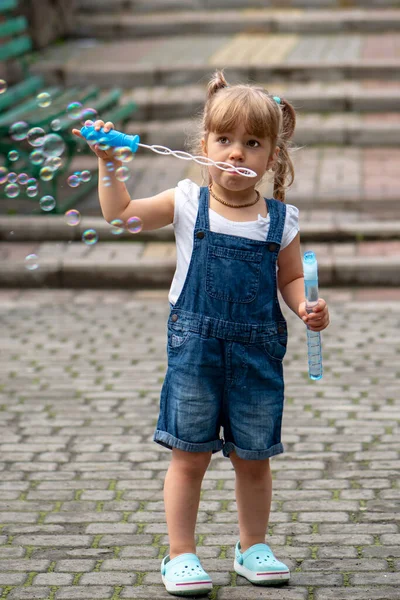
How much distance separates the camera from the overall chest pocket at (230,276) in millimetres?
3146

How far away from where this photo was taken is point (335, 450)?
14.9 feet

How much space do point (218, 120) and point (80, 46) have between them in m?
11.2

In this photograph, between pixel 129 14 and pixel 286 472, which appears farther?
pixel 129 14

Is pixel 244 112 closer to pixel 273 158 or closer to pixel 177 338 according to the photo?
pixel 273 158

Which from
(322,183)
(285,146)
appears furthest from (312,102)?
(285,146)

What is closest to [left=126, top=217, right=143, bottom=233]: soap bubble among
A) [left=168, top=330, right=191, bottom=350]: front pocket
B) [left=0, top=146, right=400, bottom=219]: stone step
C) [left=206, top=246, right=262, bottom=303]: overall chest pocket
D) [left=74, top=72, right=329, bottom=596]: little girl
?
[left=74, top=72, right=329, bottom=596]: little girl

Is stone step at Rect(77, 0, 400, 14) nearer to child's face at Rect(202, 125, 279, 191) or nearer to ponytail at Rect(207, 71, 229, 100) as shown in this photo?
ponytail at Rect(207, 71, 229, 100)

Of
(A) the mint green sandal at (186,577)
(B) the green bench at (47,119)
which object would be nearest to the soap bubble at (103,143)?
(A) the mint green sandal at (186,577)

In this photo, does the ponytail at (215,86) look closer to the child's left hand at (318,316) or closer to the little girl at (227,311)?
the little girl at (227,311)

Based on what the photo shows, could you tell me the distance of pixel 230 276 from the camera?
3145 millimetres

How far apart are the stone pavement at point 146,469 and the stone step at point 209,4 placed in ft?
31.1

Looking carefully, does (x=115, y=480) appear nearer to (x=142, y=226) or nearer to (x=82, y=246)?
(x=142, y=226)

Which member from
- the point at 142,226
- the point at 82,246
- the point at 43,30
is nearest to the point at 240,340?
the point at 142,226

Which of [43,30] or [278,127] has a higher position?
[43,30]
